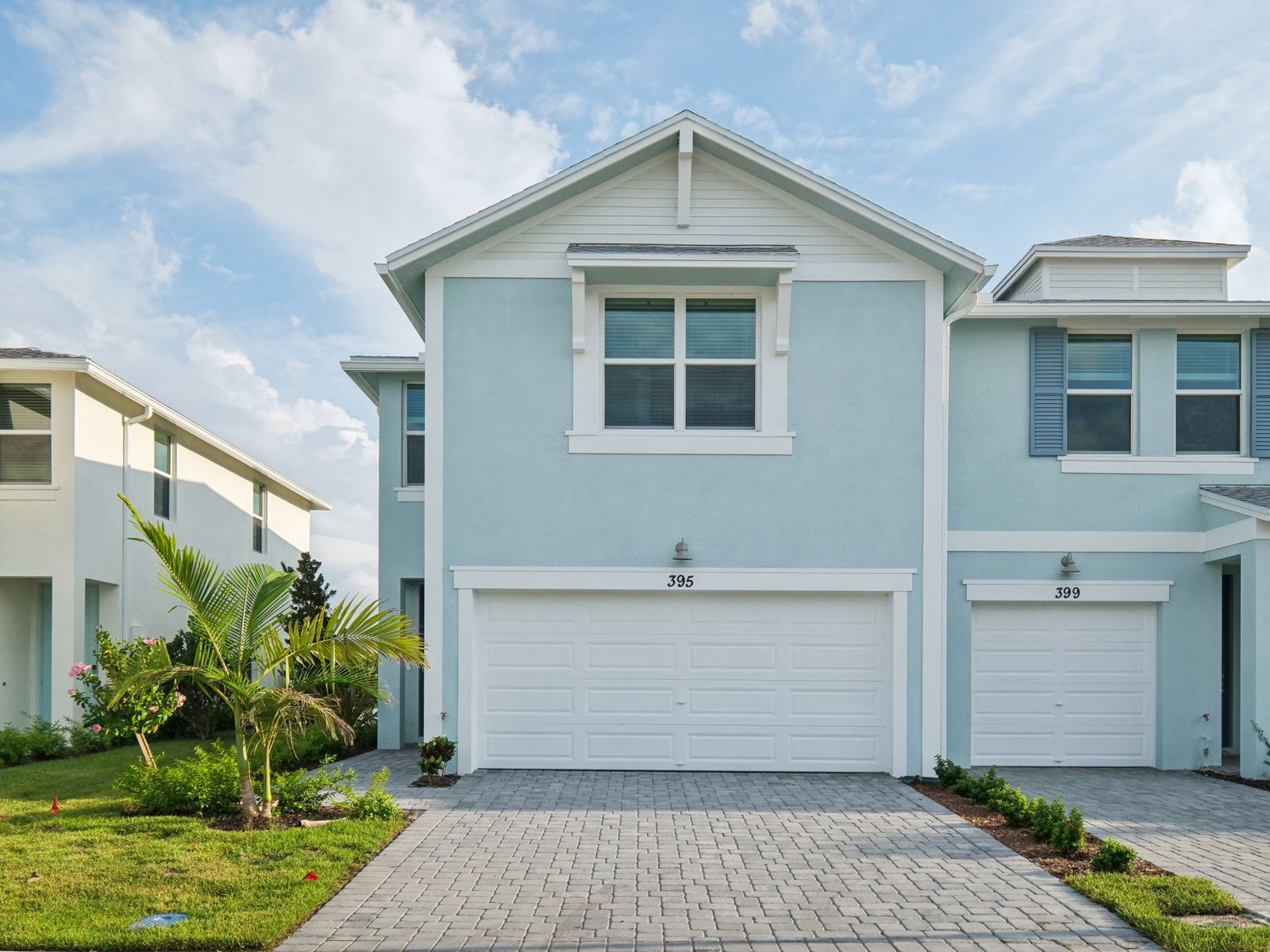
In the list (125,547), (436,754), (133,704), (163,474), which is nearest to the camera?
(133,704)

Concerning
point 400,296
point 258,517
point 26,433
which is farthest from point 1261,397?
point 258,517

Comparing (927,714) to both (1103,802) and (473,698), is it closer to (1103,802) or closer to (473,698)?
(1103,802)

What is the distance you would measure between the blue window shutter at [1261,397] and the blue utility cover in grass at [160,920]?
13.4 m

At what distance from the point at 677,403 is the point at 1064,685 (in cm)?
629

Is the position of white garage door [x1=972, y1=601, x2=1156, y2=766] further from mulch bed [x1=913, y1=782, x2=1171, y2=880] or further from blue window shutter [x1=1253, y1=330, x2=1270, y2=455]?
blue window shutter [x1=1253, y1=330, x2=1270, y2=455]

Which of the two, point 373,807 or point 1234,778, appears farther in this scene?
point 1234,778

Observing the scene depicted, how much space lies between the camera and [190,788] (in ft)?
30.5

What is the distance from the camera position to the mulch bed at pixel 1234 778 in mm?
11711

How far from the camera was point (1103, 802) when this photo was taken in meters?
10.4

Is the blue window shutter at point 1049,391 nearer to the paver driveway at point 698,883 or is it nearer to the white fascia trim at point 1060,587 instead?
the white fascia trim at point 1060,587

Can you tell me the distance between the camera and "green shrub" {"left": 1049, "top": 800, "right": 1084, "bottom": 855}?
804 centimetres

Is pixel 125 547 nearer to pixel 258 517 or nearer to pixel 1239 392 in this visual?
pixel 258 517

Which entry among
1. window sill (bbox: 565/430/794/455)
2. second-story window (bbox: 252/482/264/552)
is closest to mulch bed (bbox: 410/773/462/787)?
window sill (bbox: 565/430/794/455)

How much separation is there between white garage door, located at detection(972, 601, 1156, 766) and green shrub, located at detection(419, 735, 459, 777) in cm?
669
